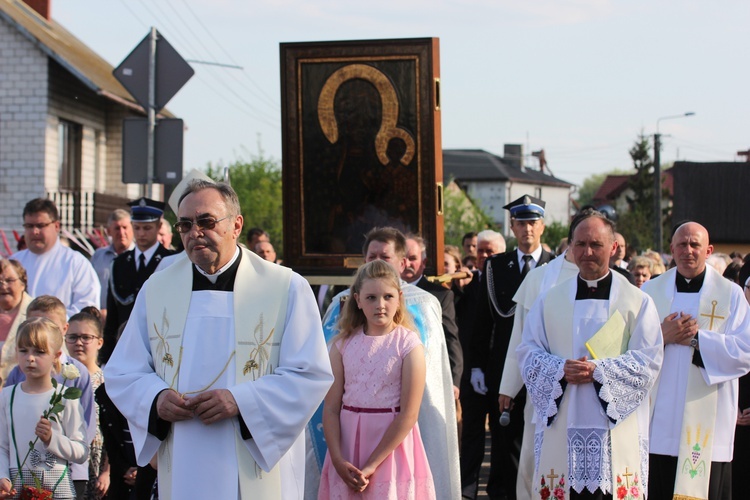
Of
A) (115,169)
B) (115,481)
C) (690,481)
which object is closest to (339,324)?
(115,481)

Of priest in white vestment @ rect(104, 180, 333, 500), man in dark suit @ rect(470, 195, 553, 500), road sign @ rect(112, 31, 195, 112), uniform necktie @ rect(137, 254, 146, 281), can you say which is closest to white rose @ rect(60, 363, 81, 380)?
priest in white vestment @ rect(104, 180, 333, 500)

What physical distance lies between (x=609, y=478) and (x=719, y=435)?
1.73 meters

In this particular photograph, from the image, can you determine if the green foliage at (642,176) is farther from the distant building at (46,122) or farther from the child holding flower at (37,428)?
the child holding flower at (37,428)

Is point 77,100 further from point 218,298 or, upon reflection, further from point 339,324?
point 218,298

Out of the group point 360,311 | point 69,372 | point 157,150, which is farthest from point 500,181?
point 69,372

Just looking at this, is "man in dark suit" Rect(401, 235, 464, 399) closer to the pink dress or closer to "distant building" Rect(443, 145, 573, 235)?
the pink dress

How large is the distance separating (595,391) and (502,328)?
2998mm

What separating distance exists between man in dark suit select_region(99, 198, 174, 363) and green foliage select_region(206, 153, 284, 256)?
27.5 m

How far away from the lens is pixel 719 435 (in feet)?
25.7

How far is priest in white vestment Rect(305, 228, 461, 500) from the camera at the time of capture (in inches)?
287

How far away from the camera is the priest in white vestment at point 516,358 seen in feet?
25.2

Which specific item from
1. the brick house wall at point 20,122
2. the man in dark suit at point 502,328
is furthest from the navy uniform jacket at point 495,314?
the brick house wall at point 20,122

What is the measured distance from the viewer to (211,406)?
4.68 meters

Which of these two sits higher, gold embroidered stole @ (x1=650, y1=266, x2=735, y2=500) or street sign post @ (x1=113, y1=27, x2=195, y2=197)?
street sign post @ (x1=113, y1=27, x2=195, y2=197)
